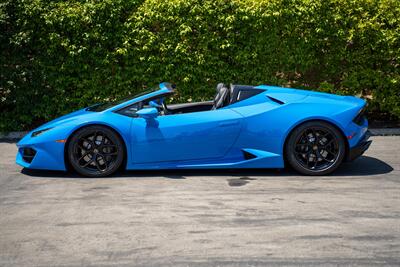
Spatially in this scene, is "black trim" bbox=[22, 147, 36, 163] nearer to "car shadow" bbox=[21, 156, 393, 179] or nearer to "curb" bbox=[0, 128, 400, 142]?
"car shadow" bbox=[21, 156, 393, 179]

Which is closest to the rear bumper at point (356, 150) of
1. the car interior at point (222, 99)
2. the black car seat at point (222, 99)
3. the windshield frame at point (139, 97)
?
the car interior at point (222, 99)

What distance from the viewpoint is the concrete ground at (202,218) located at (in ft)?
17.7

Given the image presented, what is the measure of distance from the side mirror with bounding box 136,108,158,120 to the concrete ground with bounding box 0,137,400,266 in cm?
72

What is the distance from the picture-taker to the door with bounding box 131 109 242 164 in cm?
841

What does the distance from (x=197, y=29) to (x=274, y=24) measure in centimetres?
129

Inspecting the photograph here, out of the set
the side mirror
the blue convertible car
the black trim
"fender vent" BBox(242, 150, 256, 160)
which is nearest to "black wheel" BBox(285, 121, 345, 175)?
the blue convertible car

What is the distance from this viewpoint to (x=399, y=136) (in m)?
11.7

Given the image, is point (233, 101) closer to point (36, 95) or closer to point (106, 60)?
point (106, 60)

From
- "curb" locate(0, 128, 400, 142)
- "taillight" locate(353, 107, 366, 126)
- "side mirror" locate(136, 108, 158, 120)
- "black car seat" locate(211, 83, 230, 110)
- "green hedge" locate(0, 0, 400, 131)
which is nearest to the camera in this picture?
"side mirror" locate(136, 108, 158, 120)

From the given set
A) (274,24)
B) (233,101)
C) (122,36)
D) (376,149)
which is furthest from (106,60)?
(376,149)

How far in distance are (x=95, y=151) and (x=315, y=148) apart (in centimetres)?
262

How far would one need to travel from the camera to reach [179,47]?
11.9 meters

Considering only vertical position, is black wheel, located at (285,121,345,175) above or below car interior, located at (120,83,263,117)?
below

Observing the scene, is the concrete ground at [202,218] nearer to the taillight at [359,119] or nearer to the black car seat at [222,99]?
the taillight at [359,119]
